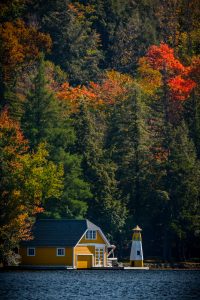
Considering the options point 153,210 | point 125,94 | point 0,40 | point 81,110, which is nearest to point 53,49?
point 0,40

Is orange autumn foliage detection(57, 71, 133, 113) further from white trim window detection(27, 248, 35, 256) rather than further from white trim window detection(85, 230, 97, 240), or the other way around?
white trim window detection(27, 248, 35, 256)

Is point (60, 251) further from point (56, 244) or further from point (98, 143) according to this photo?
point (98, 143)

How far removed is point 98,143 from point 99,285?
42.3 meters

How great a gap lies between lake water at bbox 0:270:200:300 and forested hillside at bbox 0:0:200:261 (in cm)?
1078

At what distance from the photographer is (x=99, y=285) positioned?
8238 cm

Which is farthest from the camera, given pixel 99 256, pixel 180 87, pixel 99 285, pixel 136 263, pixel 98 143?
pixel 180 87

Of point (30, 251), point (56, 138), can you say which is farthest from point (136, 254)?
point (56, 138)

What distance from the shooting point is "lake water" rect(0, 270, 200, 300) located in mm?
72812

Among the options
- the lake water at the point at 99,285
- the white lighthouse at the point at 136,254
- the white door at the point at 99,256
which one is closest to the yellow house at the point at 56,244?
the white door at the point at 99,256

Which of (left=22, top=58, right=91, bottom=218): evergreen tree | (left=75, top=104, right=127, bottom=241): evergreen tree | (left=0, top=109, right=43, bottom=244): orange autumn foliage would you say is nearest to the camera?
(left=0, top=109, right=43, bottom=244): orange autumn foliage

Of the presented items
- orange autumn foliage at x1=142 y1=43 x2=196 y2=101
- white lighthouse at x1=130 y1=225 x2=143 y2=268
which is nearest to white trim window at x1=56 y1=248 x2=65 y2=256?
white lighthouse at x1=130 y1=225 x2=143 y2=268

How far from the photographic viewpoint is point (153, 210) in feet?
385

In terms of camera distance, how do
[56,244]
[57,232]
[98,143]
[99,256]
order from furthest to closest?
[98,143]
[99,256]
[56,244]
[57,232]

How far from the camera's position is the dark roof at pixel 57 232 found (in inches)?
4232
